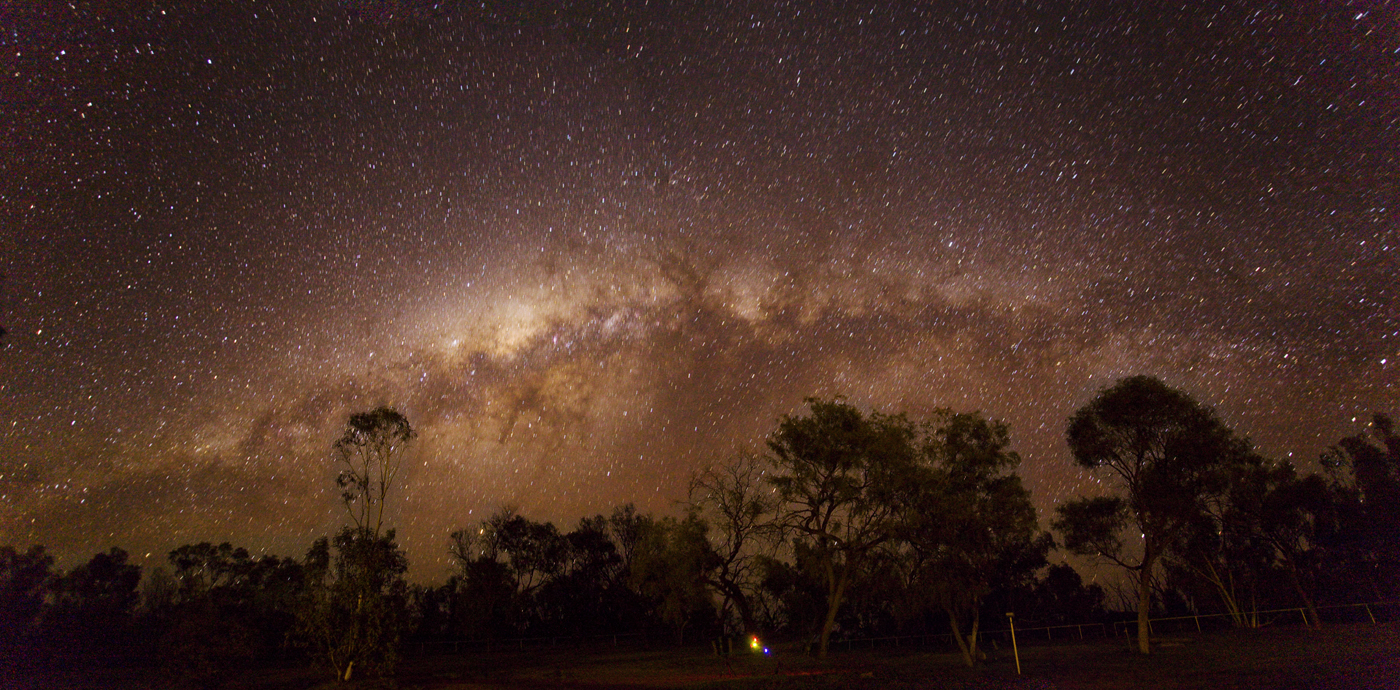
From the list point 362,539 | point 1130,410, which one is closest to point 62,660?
point 362,539

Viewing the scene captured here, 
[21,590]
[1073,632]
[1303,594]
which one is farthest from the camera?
[21,590]

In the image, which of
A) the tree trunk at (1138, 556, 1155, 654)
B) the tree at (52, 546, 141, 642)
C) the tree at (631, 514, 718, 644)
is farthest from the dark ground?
the tree at (52, 546, 141, 642)

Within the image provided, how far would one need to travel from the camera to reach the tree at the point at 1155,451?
3195 centimetres

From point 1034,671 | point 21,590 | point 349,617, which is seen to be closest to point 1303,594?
point 1034,671

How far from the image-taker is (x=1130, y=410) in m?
32.8

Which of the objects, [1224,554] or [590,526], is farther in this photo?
[590,526]

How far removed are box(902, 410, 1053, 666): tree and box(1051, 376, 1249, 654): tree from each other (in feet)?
15.3

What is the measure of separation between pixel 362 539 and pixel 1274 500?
5845cm

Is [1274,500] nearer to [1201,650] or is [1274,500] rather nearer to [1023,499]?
[1201,650]

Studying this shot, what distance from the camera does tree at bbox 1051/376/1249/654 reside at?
32.0 meters

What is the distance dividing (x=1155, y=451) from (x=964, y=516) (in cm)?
1052

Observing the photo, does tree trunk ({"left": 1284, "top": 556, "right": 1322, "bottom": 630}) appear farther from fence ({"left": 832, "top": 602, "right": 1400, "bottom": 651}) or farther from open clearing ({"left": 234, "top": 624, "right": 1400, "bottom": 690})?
open clearing ({"left": 234, "top": 624, "right": 1400, "bottom": 690})

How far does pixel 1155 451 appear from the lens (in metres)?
32.9

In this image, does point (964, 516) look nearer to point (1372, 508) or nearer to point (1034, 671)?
point (1034, 671)
